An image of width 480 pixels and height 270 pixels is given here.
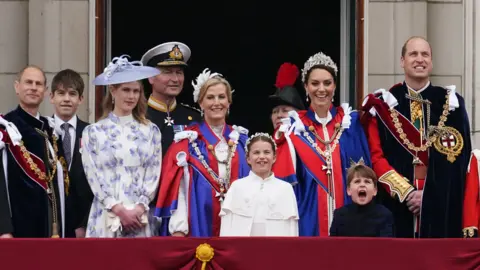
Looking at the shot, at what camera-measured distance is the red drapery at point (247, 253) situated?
26.7 ft

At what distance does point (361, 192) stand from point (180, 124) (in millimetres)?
1848

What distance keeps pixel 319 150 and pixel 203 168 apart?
80 centimetres

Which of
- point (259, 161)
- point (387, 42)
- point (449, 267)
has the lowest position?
point (449, 267)

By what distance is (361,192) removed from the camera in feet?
28.6

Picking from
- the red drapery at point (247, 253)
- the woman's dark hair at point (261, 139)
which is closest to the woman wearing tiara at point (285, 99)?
the woman's dark hair at point (261, 139)

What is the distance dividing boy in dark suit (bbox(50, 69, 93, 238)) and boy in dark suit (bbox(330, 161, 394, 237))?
174 centimetres

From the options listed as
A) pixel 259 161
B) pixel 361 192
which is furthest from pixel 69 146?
pixel 361 192

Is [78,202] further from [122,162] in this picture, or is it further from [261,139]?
[261,139]

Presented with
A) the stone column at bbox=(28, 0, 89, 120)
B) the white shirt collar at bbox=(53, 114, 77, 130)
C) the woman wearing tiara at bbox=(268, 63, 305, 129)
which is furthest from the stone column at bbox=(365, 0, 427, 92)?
the white shirt collar at bbox=(53, 114, 77, 130)

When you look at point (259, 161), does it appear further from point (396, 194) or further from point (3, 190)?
point (3, 190)

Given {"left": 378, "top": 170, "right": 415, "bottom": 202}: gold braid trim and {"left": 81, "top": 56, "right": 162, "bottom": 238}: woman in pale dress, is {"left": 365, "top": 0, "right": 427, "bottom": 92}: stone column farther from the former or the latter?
{"left": 81, "top": 56, "right": 162, "bottom": 238}: woman in pale dress

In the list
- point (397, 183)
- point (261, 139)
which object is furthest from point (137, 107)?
point (397, 183)

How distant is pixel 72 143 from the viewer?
952cm

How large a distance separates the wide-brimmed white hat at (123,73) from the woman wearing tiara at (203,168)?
406 mm
